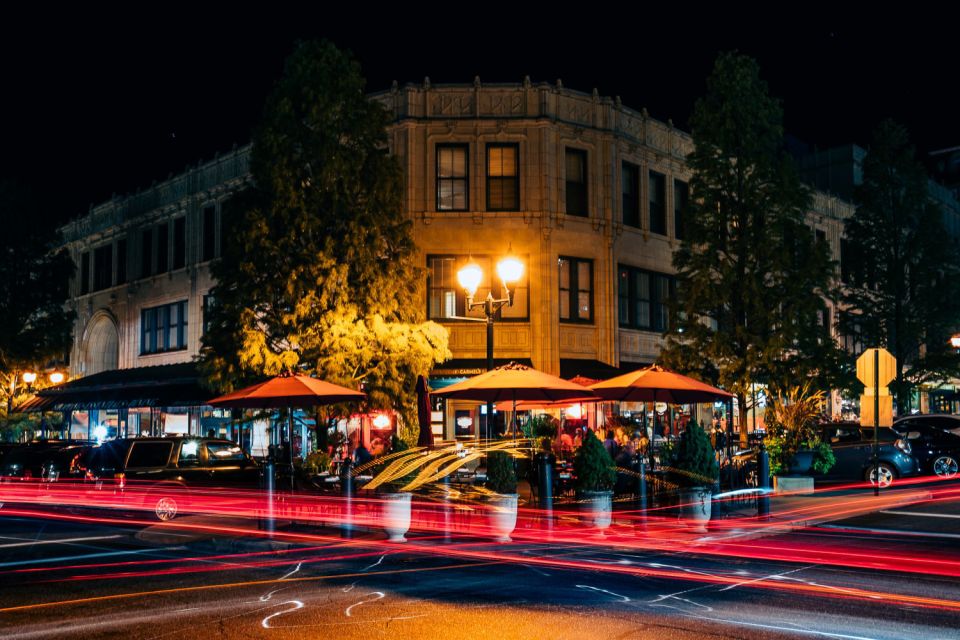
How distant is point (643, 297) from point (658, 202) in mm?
3448

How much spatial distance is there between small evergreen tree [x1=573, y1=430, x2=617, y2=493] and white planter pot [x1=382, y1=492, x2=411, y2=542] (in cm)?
271

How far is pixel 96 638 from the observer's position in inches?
303

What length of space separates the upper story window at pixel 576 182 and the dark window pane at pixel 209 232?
13573 millimetres

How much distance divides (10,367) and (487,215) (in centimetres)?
2112

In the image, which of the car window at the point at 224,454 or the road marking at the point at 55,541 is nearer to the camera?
the road marking at the point at 55,541

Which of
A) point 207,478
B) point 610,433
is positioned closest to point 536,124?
point 610,433

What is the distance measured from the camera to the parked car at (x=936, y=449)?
25219 millimetres

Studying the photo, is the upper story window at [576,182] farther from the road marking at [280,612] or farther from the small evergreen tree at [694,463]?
the road marking at [280,612]

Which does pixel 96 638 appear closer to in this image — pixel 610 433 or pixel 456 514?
pixel 456 514

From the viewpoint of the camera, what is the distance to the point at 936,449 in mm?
25406

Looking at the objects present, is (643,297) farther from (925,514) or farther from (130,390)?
(130,390)

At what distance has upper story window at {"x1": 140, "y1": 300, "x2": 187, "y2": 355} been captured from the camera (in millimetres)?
37719

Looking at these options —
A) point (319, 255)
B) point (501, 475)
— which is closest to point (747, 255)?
point (319, 255)

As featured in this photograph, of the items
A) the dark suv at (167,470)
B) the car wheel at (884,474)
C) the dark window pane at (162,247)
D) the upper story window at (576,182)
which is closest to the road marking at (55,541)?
the dark suv at (167,470)
